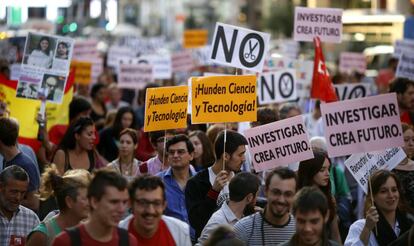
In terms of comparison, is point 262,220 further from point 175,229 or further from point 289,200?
point 175,229

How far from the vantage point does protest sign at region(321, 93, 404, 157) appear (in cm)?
1005

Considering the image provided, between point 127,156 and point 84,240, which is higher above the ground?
point 84,240

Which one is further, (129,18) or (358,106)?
(129,18)

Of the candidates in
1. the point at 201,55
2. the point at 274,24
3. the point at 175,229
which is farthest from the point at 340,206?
the point at 274,24

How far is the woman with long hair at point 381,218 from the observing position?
912 cm

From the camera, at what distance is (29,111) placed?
→ 49.3 feet

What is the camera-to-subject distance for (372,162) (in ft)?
34.9

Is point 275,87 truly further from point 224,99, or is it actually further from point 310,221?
point 310,221

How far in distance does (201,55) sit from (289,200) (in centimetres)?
1885

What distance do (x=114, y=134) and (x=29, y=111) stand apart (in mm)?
991

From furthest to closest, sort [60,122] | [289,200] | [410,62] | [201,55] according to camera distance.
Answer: [201,55]
[410,62]
[60,122]
[289,200]

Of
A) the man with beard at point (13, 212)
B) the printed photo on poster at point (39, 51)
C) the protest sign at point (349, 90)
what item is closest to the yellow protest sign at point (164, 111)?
the man with beard at point (13, 212)

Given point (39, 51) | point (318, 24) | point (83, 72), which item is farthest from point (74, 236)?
point (83, 72)

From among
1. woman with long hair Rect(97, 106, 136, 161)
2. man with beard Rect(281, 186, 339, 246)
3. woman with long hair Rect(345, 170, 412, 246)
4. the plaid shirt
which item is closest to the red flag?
woman with long hair Rect(97, 106, 136, 161)
